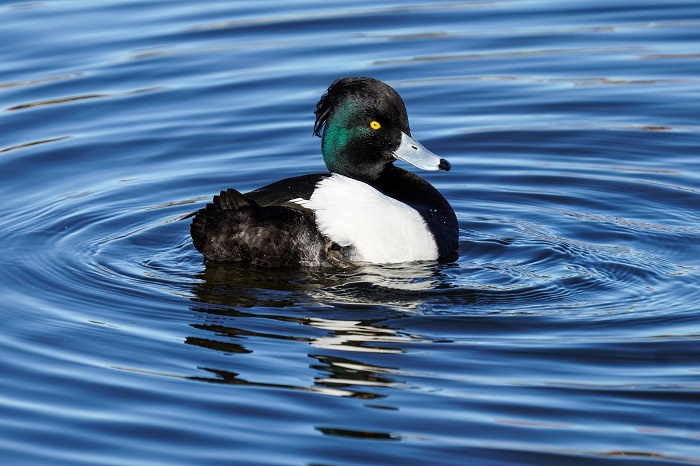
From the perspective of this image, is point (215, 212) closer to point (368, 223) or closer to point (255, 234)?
point (255, 234)

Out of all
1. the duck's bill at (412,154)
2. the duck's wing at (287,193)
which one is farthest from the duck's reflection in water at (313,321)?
the duck's bill at (412,154)

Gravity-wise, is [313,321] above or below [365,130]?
below

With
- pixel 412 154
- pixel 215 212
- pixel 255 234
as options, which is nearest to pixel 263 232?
pixel 255 234

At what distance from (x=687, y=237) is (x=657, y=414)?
283cm

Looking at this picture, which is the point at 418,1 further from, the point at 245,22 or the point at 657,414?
the point at 657,414

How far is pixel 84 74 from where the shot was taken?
39.6 feet

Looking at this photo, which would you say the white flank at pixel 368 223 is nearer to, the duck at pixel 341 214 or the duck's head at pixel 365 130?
the duck at pixel 341 214

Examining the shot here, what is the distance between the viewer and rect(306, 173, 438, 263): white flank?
7.43m

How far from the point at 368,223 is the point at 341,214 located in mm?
182

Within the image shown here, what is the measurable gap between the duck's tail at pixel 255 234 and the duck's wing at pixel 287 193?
0.06 meters

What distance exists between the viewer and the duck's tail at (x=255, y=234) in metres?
7.29

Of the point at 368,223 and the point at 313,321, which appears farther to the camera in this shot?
the point at 368,223

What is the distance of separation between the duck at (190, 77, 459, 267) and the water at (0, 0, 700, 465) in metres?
0.14

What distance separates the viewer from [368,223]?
7.47 m
